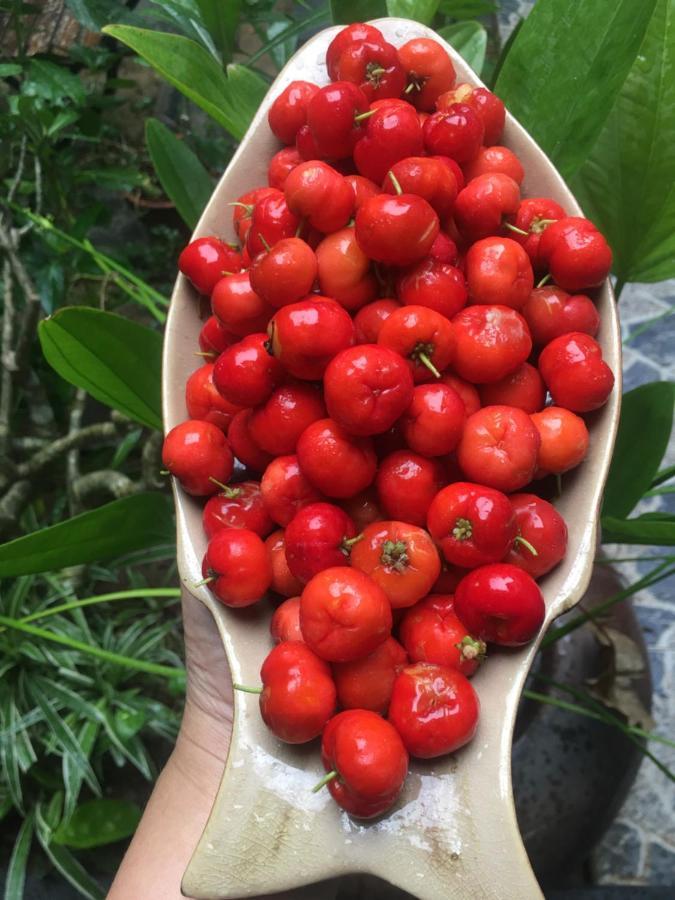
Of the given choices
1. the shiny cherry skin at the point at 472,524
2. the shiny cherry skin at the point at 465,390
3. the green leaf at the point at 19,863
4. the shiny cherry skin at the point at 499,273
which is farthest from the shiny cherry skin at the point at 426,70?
the green leaf at the point at 19,863

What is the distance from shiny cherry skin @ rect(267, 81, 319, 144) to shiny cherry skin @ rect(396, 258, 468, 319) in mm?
255

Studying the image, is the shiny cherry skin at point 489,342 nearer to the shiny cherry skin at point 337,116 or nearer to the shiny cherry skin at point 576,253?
the shiny cherry skin at point 576,253

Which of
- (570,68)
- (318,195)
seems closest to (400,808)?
(318,195)

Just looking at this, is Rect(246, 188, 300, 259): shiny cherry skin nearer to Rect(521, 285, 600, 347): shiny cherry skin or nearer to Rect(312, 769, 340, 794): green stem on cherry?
Rect(521, 285, 600, 347): shiny cherry skin

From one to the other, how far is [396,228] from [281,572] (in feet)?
0.97

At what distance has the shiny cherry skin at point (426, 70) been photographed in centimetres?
80

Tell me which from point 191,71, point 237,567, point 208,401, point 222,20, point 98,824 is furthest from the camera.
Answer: point 98,824

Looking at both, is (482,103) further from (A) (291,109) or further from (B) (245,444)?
(B) (245,444)

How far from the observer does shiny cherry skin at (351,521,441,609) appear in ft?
1.98

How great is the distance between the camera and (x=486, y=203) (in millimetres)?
706

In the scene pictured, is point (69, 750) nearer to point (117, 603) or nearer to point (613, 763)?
point (117, 603)

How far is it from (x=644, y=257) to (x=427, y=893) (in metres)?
0.70

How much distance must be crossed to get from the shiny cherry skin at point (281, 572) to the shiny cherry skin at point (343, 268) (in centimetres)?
22

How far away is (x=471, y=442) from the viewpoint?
637 millimetres
